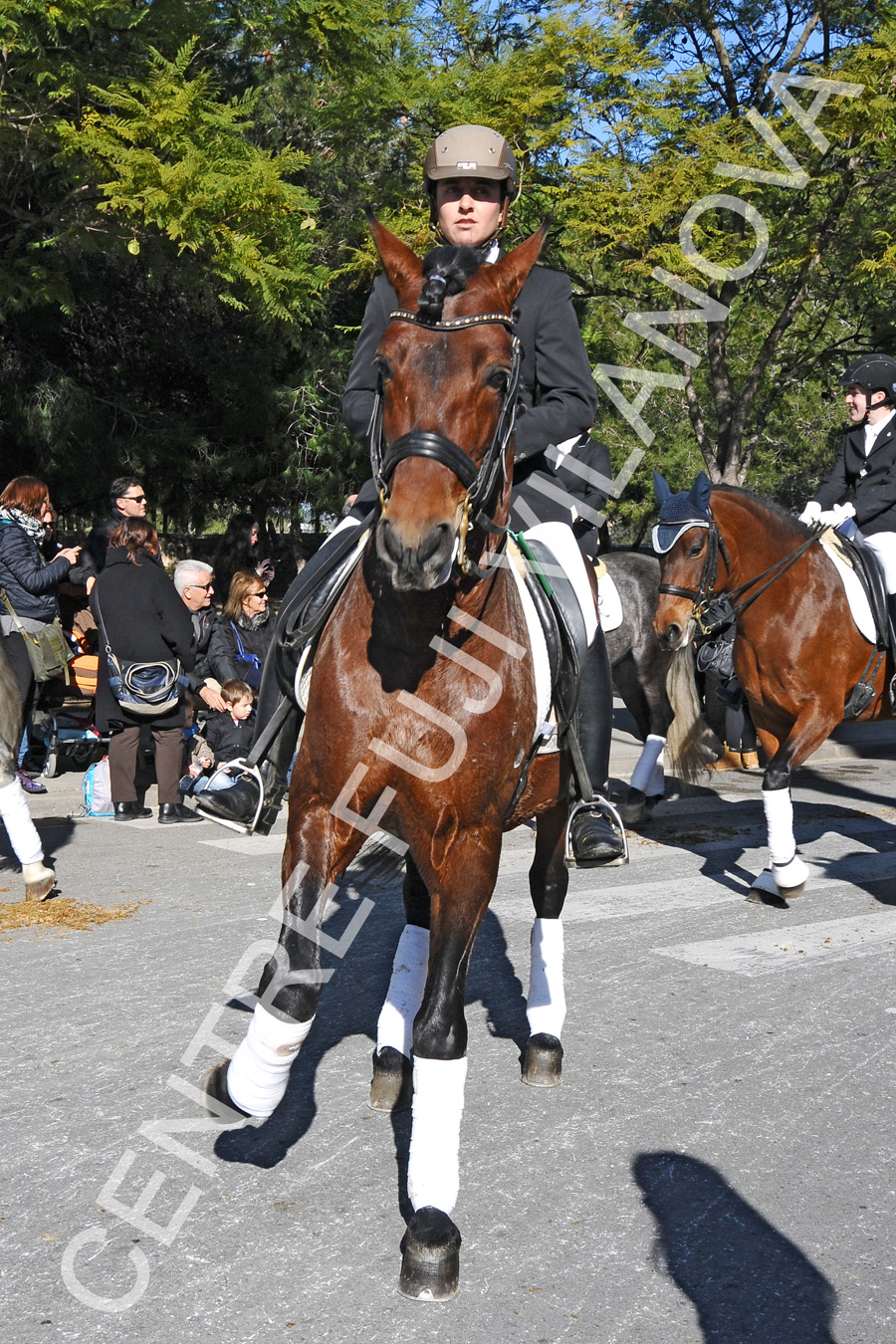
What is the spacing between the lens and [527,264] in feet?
11.2

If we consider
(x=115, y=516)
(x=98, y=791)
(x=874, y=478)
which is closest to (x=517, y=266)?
(x=874, y=478)

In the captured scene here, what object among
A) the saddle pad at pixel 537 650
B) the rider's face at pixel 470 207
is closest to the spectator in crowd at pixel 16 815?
the saddle pad at pixel 537 650

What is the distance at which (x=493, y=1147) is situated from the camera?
13.1 ft

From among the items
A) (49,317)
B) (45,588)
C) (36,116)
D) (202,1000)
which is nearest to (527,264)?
(202,1000)

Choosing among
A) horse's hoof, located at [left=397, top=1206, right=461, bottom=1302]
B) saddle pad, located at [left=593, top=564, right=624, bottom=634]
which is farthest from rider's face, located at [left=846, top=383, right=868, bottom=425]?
horse's hoof, located at [left=397, top=1206, right=461, bottom=1302]

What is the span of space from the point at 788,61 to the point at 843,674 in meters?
11.5

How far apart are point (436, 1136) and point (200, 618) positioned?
799 centimetres

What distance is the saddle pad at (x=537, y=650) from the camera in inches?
148

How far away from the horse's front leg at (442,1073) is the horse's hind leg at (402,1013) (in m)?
0.81

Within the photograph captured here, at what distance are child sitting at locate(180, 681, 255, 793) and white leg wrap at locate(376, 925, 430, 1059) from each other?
18.7ft

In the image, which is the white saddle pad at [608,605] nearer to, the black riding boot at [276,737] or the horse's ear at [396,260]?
the black riding boot at [276,737]

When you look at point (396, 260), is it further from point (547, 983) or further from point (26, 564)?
point (26, 564)

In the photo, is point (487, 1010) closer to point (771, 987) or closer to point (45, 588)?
point (771, 987)

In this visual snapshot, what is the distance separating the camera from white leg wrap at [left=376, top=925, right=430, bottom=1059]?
4.32m
